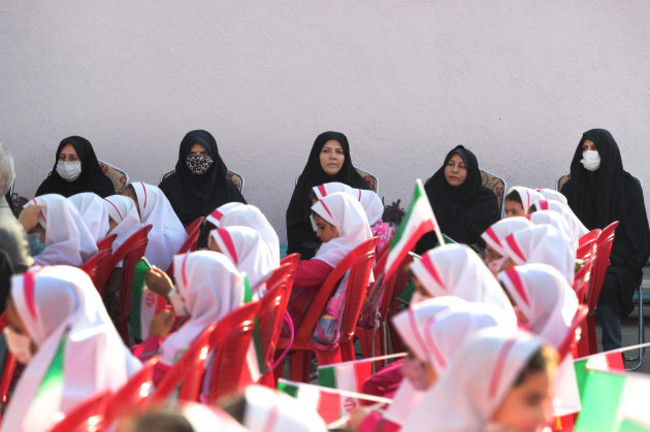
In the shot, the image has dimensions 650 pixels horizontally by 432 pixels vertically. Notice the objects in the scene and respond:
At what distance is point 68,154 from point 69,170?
0.48 feet

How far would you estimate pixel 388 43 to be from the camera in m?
7.54

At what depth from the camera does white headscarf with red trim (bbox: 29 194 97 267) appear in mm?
4383

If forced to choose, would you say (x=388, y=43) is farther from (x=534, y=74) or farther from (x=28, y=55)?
(x=28, y=55)

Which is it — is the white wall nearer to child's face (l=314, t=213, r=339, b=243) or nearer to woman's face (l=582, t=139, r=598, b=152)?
woman's face (l=582, t=139, r=598, b=152)

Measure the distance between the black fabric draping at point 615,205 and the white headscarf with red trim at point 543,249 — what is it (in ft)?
6.70

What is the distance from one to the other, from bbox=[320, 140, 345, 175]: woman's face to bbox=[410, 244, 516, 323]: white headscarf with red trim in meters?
3.76

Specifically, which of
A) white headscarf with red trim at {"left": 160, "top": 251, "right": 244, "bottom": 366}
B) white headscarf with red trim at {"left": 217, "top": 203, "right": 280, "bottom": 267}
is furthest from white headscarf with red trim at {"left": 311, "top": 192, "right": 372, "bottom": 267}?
white headscarf with red trim at {"left": 160, "top": 251, "right": 244, "bottom": 366}

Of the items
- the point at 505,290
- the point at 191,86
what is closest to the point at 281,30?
the point at 191,86

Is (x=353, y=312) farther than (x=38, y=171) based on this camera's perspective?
No

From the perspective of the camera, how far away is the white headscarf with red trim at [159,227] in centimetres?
538

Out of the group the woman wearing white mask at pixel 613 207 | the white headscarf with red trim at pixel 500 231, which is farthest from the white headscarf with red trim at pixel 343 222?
the woman wearing white mask at pixel 613 207

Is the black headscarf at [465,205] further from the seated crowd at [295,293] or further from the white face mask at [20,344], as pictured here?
the white face mask at [20,344]

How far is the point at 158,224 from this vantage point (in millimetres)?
5512

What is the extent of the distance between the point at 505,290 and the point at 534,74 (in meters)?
4.93
